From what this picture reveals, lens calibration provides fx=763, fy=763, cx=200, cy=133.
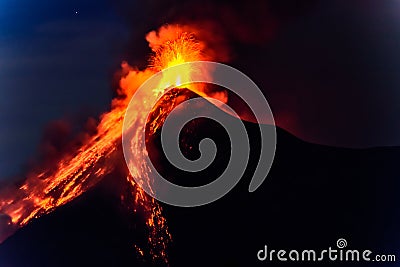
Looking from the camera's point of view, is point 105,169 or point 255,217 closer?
point 255,217

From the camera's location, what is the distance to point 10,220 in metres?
6.17

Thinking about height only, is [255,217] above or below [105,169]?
below

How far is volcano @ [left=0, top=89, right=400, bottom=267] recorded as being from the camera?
589cm

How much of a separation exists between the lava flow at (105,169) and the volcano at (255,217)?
0.33ft

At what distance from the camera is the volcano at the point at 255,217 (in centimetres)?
589

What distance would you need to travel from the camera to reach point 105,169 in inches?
246

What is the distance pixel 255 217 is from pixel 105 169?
1.29 meters

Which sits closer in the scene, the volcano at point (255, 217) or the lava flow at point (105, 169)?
the volcano at point (255, 217)

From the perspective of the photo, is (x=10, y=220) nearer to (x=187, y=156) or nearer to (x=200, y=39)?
(x=187, y=156)

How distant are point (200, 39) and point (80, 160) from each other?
1.41 metres

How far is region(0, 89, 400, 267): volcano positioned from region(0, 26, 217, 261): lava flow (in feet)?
0.33

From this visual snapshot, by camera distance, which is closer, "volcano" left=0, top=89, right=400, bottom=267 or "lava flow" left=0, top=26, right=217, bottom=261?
"volcano" left=0, top=89, right=400, bottom=267

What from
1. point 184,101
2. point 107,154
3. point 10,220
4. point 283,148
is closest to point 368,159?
point 283,148

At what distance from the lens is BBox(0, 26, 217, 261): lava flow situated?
6055mm
